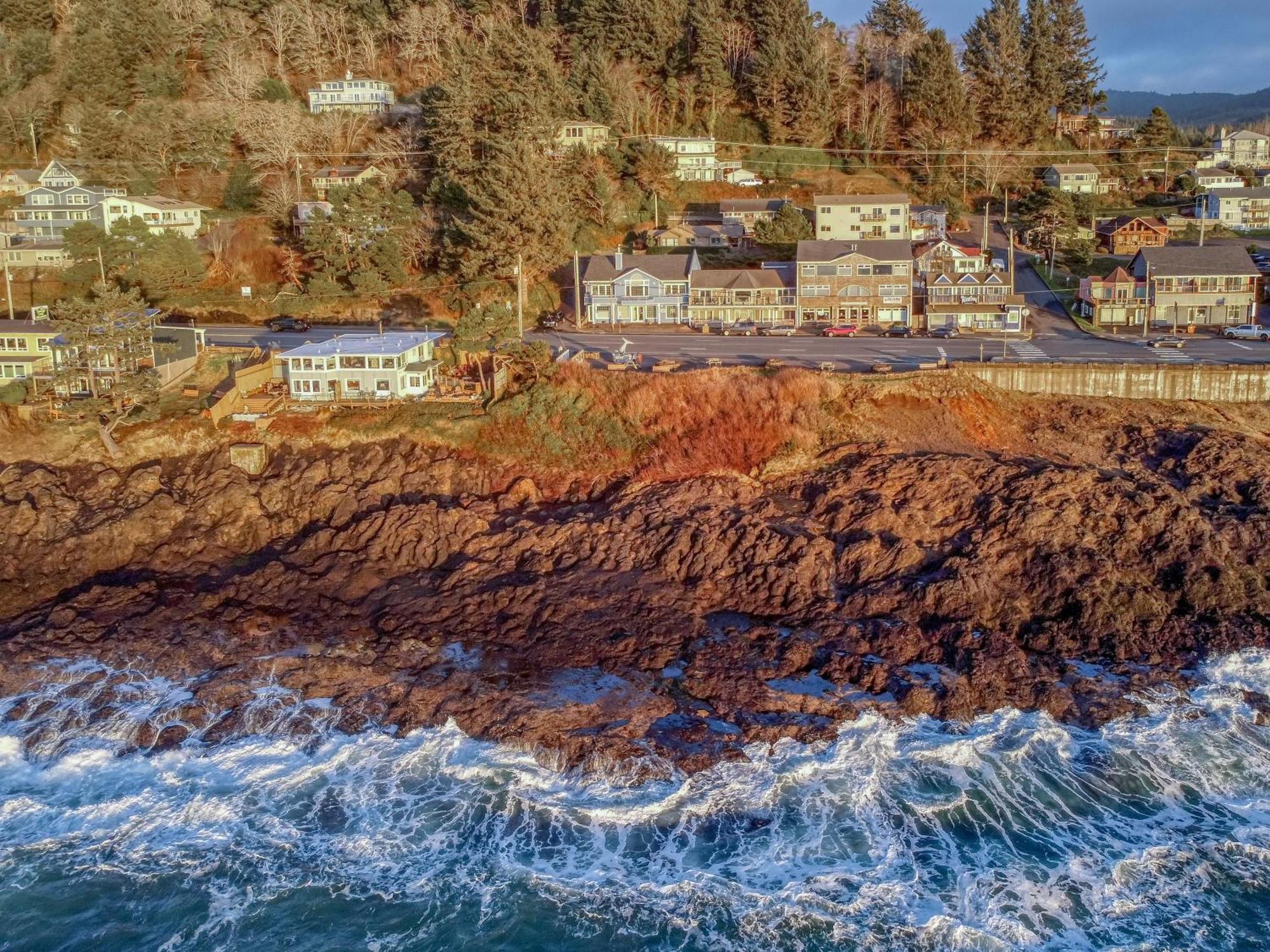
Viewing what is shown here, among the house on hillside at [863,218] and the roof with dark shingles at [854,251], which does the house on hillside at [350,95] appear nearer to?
the house on hillside at [863,218]

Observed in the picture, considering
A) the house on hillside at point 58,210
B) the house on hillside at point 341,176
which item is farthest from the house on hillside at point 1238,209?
the house on hillside at point 58,210

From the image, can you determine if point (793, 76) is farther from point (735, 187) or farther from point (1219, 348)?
point (1219, 348)

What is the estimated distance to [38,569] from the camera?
24547 millimetres

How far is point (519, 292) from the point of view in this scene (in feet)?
126

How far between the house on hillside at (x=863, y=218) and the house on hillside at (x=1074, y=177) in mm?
15402

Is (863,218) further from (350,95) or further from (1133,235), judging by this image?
(350,95)

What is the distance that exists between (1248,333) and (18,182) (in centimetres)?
6338

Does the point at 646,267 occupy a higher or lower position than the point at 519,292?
higher

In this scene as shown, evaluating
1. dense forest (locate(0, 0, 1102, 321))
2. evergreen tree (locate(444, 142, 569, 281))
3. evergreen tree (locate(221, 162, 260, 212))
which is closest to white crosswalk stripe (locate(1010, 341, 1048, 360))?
evergreen tree (locate(444, 142, 569, 281))

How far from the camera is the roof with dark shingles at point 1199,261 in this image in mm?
39656

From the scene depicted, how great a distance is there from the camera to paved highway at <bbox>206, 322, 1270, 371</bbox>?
33.5 m

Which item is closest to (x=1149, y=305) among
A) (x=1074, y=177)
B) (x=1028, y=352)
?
(x=1028, y=352)

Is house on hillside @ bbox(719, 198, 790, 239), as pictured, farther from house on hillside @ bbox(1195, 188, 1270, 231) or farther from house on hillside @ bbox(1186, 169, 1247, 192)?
house on hillside @ bbox(1186, 169, 1247, 192)

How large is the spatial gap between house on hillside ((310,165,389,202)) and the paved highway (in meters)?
15.1
